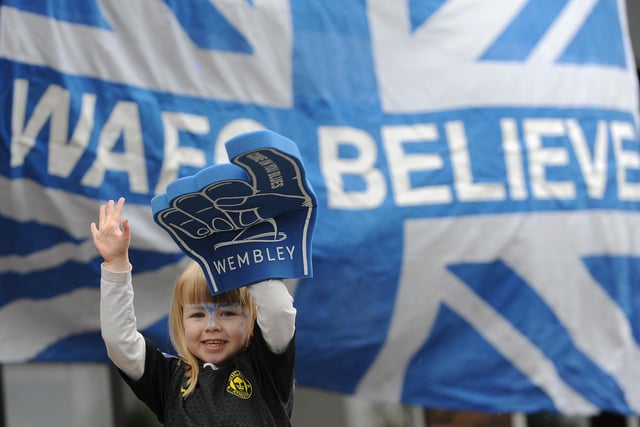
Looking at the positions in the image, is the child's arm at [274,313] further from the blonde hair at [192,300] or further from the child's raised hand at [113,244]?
the child's raised hand at [113,244]

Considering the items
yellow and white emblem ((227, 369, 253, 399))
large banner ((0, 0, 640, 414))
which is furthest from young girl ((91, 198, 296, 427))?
large banner ((0, 0, 640, 414))

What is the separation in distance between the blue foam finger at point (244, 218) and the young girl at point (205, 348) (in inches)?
1.8

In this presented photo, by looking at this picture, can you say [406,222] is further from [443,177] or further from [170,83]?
[170,83]

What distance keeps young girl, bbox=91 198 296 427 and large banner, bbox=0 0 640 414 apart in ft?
3.65

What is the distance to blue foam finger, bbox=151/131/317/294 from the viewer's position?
6.48 ft

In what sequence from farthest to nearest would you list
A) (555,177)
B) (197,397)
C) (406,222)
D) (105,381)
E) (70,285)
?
1. (105,381)
2. (555,177)
3. (406,222)
4. (70,285)
5. (197,397)

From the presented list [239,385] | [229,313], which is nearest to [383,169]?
[229,313]

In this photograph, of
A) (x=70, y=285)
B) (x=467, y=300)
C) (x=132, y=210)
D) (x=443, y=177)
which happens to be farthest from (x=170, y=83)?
(x=467, y=300)

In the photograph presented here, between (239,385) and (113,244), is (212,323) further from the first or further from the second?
(113,244)

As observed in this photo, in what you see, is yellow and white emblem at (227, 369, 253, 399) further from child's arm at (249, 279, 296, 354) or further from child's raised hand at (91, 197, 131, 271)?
child's raised hand at (91, 197, 131, 271)

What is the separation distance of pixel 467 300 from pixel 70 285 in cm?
139

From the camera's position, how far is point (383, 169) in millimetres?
3725

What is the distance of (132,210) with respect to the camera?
3.25 m

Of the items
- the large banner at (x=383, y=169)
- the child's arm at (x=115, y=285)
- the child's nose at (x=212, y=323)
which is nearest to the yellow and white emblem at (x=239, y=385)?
the child's nose at (x=212, y=323)
